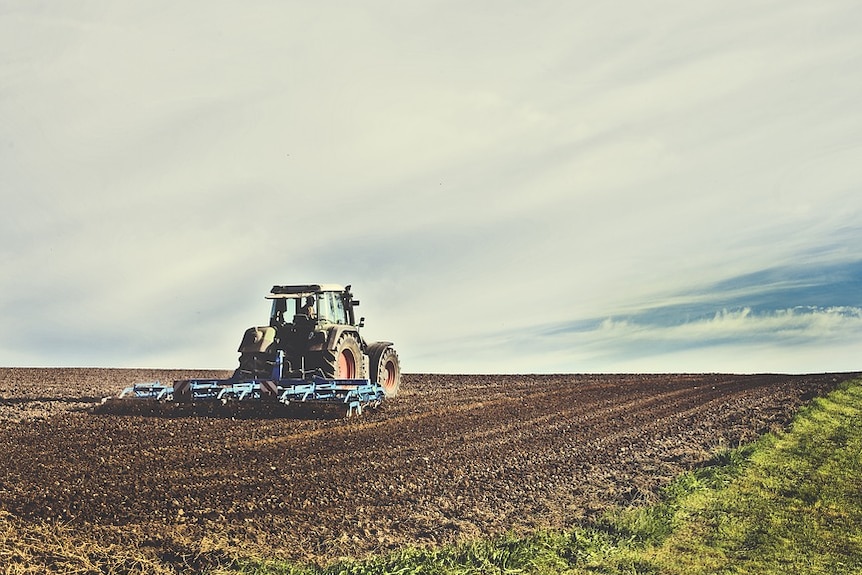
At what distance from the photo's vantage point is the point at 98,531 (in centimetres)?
736

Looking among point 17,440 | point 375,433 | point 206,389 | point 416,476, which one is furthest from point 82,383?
point 416,476

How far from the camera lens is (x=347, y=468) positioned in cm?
1002

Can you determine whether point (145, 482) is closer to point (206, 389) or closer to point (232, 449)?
point (232, 449)

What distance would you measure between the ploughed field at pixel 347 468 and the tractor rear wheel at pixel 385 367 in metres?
1.15

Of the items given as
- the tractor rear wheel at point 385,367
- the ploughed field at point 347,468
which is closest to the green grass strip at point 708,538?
the ploughed field at point 347,468

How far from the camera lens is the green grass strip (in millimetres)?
6734

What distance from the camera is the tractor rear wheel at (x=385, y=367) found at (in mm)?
18219

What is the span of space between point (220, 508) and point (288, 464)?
211cm

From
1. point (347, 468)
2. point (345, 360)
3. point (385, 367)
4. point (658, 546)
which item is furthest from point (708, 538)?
point (385, 367)

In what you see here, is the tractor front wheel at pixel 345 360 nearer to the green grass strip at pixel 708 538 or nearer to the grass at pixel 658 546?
the green grass strip at pixel 708 538

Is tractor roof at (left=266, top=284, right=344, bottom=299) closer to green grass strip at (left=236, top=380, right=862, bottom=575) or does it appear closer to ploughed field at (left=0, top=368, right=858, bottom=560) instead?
ploughed field at (left=0, top=368, right=858, bottom=560)

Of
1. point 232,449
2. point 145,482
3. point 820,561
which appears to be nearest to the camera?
point 820,561

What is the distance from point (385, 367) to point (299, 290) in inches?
124

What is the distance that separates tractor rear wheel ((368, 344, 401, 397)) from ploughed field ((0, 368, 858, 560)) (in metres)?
1.15
